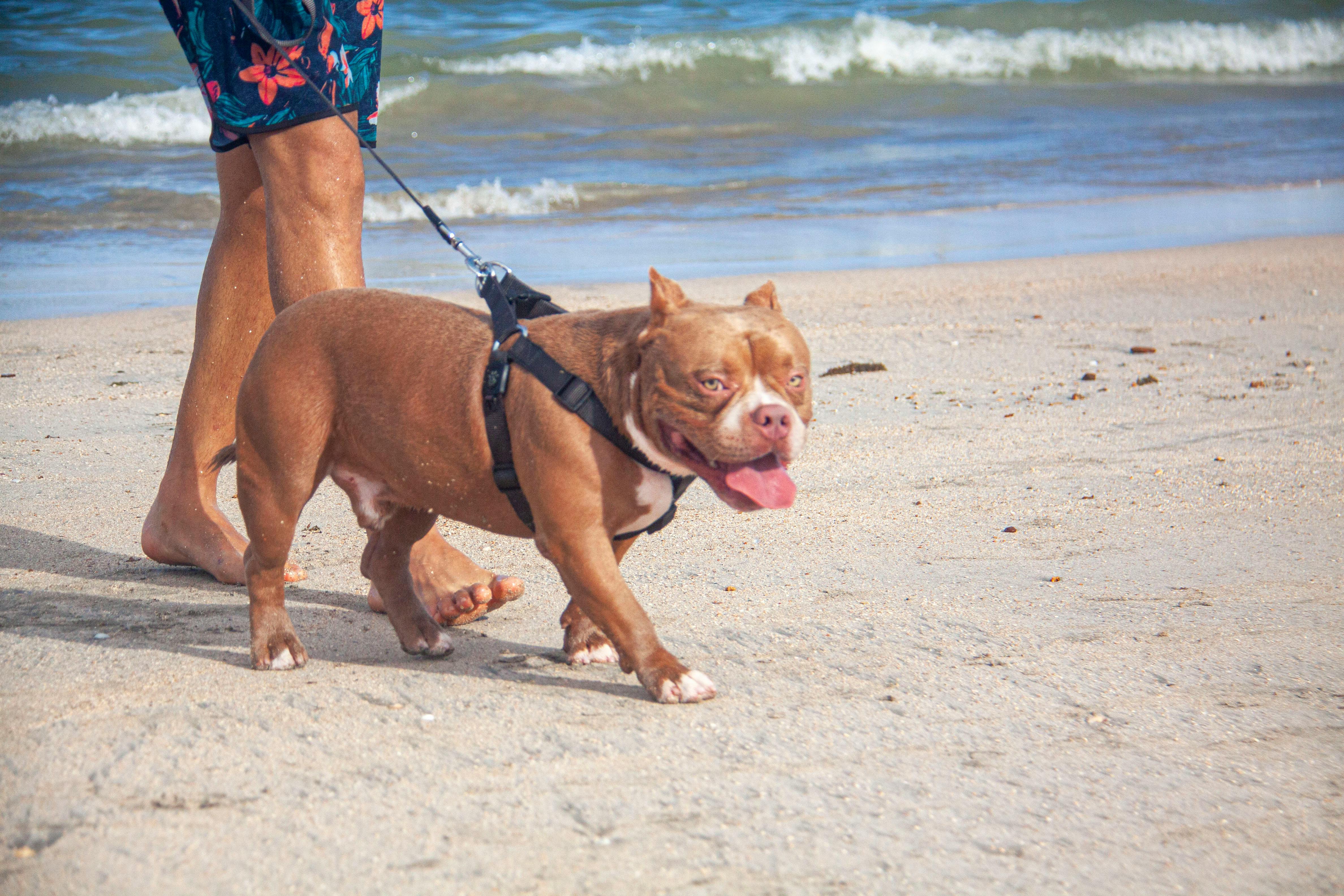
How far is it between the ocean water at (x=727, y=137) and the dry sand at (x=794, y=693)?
13.3ft

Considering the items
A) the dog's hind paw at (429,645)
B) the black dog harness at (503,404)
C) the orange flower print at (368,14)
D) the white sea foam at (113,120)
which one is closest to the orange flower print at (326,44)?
the orange flower print at (368,14)

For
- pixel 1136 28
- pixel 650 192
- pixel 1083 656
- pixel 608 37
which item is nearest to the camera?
pixel 1083 656

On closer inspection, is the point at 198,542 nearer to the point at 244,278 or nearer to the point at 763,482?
the point at 244,278

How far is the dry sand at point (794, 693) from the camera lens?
211 centimetres

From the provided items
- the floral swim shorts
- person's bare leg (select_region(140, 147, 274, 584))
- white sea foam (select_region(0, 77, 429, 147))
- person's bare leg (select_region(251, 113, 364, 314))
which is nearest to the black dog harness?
person's bare leg (select_region(251, 113, 364, 314))

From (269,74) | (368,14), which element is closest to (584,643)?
(269,74)

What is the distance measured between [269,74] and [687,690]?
1.92 metres

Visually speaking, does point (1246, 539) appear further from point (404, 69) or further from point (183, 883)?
point (404, 69)

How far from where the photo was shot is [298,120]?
3357 mm

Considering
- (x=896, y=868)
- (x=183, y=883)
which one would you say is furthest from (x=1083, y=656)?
(x=183, y=883)

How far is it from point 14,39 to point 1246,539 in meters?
19.2

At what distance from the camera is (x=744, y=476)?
8.21 ft

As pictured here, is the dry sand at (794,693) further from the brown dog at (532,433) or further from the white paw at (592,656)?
the brown dog at (532,433)

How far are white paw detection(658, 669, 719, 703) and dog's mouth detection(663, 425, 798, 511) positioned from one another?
0.40 metres
